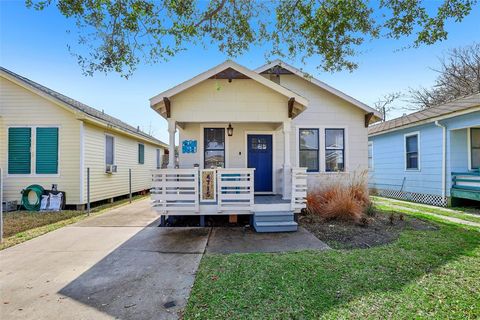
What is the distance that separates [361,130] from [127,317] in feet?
31.6

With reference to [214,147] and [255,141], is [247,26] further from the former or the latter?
[214,147]

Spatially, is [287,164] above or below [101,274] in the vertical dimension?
above

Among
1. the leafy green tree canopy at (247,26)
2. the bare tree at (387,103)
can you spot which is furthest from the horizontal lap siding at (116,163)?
the bare tree at (387,103)

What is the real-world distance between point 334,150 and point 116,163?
9742 mm

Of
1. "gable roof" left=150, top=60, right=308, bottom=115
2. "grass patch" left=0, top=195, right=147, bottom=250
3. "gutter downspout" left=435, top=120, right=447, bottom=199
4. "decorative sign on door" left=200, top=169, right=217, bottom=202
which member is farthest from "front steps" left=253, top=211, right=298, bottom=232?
"gutter downspout" left=435, top=120, right=447, bottom=199

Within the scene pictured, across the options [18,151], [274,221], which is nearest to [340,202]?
[274,221]

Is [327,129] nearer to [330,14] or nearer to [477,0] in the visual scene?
[330,14]

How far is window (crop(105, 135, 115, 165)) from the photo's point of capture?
10986mm

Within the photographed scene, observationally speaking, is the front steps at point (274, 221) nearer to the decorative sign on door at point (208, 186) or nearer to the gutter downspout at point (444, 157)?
the decorative sign on door at point (208, 186)

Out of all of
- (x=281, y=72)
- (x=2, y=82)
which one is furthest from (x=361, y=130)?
(x=2, y=82)

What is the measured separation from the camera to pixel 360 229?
20.4ft

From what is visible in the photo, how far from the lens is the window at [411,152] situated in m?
11.4

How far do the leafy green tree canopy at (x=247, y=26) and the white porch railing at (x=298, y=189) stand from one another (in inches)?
120

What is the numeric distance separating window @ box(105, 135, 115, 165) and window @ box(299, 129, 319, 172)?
829 cm
